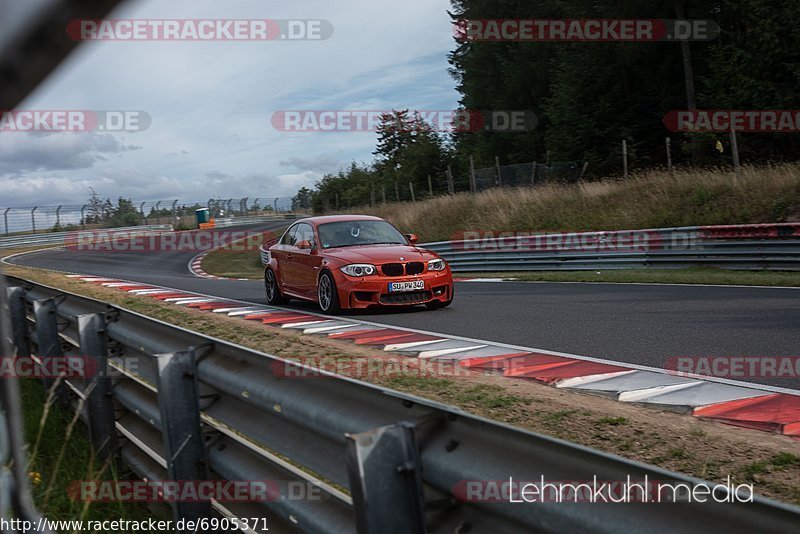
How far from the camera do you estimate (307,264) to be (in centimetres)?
1262

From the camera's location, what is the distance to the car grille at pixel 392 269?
38.4 ft

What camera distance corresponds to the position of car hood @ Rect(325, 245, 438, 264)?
11750 millimetres

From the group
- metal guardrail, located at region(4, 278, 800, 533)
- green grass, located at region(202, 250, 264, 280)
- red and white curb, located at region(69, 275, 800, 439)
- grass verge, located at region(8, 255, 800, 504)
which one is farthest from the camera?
green grass, located at region(202, 250, 264, 280)

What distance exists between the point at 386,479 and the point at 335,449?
2.36ft

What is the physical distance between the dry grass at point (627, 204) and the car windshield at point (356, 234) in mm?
11294

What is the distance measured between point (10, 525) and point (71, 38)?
29.4 inches

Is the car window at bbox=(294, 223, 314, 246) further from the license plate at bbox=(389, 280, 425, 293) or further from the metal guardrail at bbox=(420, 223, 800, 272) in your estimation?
the metal guardrail at bbox=(420, 223, 800, 272)

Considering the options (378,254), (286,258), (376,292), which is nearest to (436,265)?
(378,254)

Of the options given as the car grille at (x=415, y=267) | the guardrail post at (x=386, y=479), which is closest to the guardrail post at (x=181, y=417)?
the guardrail post at (x=386, y=479)

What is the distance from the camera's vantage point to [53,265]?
32.3 metres

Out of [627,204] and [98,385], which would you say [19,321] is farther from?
[627,204]

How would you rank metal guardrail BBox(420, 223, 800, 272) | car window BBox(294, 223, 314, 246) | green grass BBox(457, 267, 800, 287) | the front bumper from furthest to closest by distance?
1. metal guardrail BBox(420, 223, 800, 272)
2. green grass BBox(457, 267, 800, 287)
3. car window BBox(294, 223, 314, 246)
4. the front bumper

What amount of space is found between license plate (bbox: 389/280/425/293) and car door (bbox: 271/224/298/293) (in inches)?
85.1

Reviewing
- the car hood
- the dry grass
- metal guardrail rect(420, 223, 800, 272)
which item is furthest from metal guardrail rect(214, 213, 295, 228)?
the car hood
